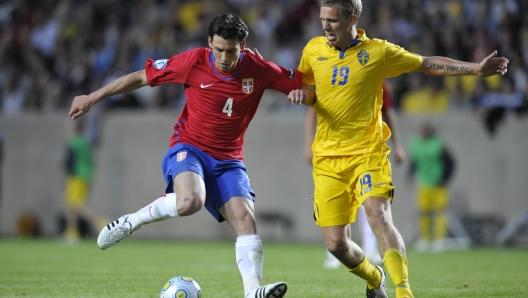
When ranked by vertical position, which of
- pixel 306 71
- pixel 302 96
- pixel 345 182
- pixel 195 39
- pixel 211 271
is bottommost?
pixel 211 271

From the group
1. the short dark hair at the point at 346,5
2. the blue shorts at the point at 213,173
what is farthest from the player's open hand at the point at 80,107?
the short dark hair at the point at 346,5

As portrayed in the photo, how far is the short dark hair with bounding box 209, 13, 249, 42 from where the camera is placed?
723 centimetres

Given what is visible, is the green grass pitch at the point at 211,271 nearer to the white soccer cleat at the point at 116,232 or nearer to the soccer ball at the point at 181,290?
the white soccer cleat at the point at 116,232

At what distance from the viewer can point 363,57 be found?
7316 millimetres

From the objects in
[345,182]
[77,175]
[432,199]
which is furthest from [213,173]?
[77,175]

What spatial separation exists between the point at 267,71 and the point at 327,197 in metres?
1.31

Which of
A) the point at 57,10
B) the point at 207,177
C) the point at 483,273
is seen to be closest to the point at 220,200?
the point at 207,177

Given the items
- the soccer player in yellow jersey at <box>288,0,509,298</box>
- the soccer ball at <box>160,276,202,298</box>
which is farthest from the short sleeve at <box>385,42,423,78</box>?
the soccer ball at <box>160,276,202,298</box>

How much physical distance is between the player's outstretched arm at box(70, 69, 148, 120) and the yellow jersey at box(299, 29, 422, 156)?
1.63 meters

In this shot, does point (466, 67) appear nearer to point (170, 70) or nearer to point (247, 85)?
point (247, 85)

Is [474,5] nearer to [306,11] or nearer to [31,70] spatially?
[306,11]

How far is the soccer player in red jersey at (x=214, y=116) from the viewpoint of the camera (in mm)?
7367

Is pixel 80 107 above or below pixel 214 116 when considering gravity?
above

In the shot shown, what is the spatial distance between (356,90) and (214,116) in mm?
1311
